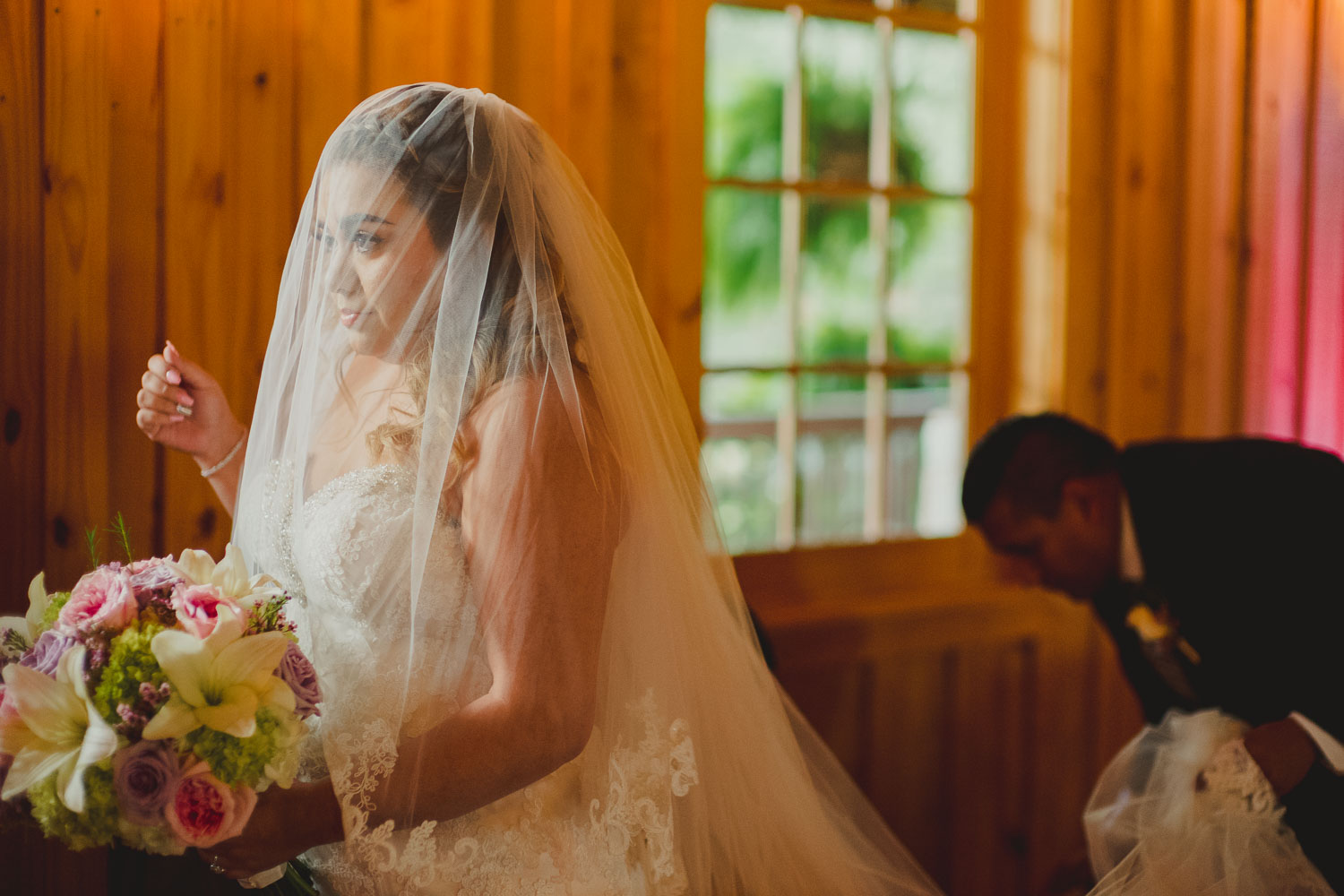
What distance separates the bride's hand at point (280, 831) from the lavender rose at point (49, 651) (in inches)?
8.9

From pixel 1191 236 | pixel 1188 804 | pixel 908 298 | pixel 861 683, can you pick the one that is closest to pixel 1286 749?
pixel 1188 804

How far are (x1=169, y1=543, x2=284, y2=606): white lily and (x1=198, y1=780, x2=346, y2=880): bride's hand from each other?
7.9 inches

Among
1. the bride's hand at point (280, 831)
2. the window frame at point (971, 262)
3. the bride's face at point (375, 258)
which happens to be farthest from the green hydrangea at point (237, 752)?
the window frame at point (971, 262)

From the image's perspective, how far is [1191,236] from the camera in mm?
2820

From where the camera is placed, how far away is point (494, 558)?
1192 millimetres

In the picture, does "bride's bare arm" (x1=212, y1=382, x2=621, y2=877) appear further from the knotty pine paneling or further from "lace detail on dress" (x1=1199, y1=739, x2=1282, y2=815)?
the knotty pine paneling

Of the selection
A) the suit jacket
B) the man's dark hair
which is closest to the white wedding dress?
the man's dark hair

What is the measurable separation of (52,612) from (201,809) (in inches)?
11.0

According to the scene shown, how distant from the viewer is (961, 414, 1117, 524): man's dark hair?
6.79 ft

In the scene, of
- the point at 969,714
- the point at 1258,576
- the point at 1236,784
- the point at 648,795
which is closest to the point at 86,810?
the point at 648,795

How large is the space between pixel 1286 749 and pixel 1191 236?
5.03ft

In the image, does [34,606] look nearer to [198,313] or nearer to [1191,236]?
[198,313]

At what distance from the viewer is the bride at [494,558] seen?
1.18m

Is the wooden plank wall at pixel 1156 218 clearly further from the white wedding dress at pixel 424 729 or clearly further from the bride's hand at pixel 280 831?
the bride's hand at pixel 280 831
